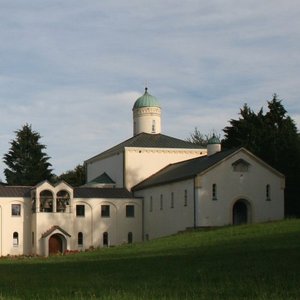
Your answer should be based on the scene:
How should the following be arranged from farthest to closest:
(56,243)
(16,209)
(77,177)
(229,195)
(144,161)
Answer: (77,177), (144,161), (16,209), (56,243), (229,195)

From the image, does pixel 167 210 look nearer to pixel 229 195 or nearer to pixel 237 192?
pixel 229 195

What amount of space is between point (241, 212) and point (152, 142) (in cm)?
1505

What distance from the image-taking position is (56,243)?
210 feet

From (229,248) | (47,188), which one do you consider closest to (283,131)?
(47,188)

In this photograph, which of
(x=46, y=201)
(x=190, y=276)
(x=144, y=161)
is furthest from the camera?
(x=144, y=161)

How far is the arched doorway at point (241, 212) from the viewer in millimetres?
59178

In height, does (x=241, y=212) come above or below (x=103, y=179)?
below

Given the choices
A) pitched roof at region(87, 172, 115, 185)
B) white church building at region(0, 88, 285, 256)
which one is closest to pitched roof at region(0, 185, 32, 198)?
white church building at region(0, 88, 285, 256)

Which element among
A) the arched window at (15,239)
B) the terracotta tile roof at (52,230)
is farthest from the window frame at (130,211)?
the arched window at (15,239)

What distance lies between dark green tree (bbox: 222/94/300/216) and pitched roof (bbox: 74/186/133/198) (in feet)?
40.6

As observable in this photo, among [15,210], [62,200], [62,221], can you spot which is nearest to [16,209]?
[15,210]

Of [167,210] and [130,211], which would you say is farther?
[130,211]

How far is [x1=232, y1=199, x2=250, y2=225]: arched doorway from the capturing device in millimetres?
59178

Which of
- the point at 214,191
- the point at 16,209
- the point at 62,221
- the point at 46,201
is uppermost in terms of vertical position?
the point at 214,191
